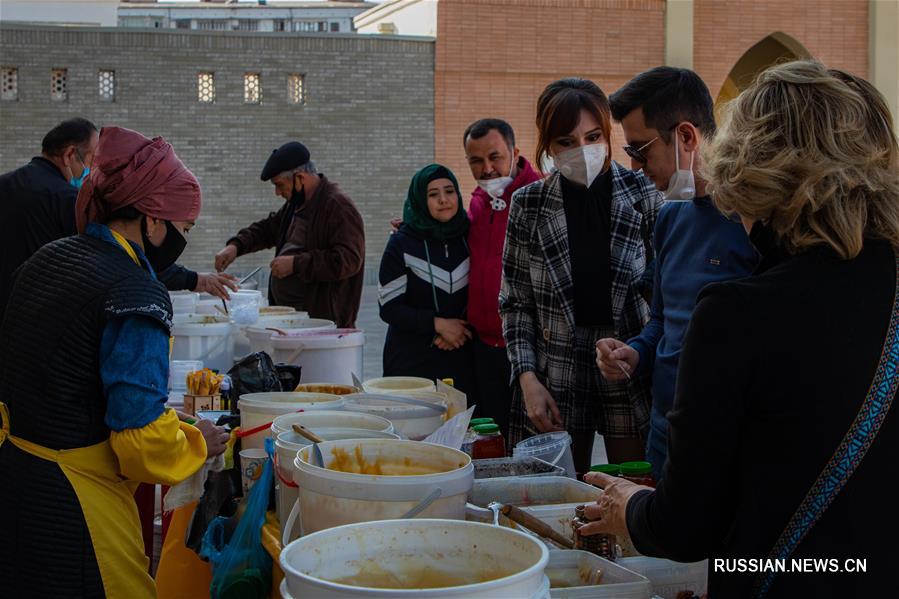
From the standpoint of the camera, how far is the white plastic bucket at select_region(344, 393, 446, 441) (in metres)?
2.90

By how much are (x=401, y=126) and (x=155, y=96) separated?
531 cm

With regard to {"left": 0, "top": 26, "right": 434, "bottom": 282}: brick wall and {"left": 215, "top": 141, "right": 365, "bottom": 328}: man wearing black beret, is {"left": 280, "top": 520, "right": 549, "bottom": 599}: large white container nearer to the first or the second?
{"left": 215, "top": 141, "right": 365, "bottom": 328}: man wearing black beret

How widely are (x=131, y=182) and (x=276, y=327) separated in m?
2.53

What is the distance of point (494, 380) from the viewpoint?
15.7ft

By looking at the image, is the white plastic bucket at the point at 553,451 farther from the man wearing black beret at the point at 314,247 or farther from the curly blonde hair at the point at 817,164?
the man wearing black beret at the point at 314,247

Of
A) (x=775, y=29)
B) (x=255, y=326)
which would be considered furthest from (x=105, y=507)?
(x=775, y=29)

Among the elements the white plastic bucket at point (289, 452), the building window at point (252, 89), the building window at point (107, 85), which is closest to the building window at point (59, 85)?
the building window at point (107, 85)

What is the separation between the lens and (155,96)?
21109 mm

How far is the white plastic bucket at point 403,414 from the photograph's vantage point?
290 cm

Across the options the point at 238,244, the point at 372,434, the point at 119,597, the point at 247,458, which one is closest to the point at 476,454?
the point at 372,434

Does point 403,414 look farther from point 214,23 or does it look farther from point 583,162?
point 214,23

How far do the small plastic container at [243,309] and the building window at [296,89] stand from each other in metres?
16.7

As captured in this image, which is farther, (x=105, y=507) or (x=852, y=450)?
(x=105, y=507)

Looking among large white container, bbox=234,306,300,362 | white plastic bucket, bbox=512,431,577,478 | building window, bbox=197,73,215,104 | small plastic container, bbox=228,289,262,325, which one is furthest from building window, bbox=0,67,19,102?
white plastic bucket, bbox=512,431,577,478
